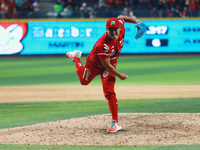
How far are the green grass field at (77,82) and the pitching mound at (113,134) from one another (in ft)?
1.05

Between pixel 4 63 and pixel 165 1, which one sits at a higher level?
pixel 165 1

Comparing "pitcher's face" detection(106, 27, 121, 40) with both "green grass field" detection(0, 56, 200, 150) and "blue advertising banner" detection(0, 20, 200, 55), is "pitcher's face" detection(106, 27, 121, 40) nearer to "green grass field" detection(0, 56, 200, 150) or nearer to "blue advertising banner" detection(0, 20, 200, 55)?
"green grass field" detection(0, 56, 200, 150)

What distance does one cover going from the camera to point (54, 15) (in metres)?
22.9

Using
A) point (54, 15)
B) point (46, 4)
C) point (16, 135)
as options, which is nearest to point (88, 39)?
point (54, 15)

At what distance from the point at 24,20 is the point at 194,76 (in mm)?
12079

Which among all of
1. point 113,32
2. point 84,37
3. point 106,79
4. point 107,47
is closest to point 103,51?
point 107,47

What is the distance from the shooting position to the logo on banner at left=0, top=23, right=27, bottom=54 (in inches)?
881

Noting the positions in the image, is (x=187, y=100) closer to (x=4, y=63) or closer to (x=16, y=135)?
(x=16, y=135)

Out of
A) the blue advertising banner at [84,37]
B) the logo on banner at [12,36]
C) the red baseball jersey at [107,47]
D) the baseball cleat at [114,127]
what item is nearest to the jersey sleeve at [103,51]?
the red baseball jersey at [107,47]

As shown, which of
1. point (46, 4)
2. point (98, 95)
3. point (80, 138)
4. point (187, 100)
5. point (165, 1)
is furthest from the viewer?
point (46, 4)

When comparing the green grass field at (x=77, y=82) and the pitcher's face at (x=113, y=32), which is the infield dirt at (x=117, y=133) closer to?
the green grass field at (x=77, y=82)

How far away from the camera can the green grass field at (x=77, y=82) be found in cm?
797

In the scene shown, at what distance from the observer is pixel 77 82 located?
13750 millimetres

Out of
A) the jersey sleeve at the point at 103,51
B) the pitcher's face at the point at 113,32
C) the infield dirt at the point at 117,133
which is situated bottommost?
the infield dirt at the point at 117,133
